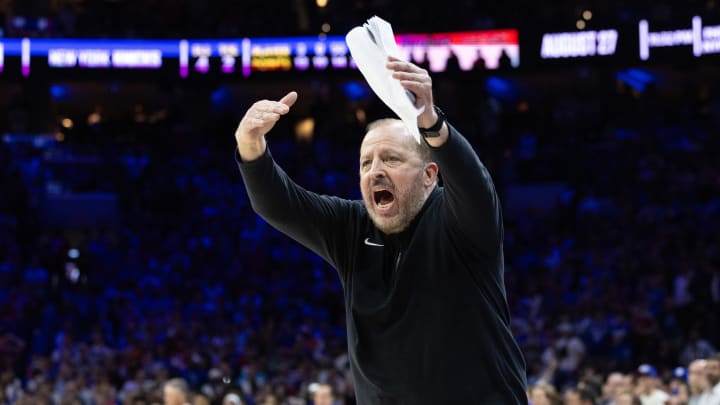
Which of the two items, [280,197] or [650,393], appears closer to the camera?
[280,197]

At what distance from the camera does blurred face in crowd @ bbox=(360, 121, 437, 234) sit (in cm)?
273

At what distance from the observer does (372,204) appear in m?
2.75

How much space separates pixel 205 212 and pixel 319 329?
5.06 metres

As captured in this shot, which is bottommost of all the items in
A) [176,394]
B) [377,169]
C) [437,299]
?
[176,394]

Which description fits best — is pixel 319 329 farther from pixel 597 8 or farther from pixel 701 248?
pixel 597 8

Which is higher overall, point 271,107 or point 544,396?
point 271,107

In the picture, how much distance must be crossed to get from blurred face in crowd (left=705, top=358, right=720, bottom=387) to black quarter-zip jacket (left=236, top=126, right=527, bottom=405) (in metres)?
6.49

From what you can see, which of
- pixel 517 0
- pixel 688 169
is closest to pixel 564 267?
pixel 688 169

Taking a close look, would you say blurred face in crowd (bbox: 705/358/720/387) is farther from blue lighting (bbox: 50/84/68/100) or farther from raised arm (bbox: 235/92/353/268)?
blue lighting (bbox: 50/84/68/100)

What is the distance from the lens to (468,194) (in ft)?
8.23

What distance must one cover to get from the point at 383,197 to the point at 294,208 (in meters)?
0.26

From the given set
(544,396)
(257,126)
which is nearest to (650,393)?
(544,396)

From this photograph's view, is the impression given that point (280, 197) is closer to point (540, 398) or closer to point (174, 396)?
point (540, 398)

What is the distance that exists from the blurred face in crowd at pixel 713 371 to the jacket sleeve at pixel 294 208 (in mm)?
6493
